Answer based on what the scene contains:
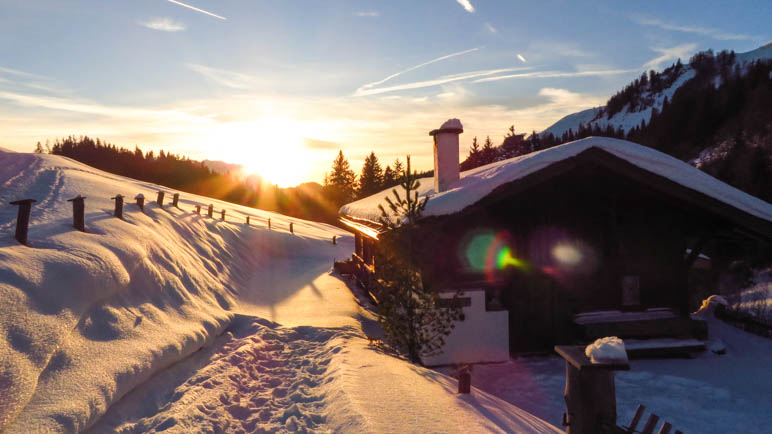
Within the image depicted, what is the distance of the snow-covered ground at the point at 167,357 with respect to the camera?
5.12 meters

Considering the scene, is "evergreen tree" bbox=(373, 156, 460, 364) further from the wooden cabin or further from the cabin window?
the cabin window

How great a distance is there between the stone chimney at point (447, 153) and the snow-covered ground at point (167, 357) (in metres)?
4.44

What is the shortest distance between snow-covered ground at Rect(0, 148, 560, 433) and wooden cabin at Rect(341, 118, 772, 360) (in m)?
3.33

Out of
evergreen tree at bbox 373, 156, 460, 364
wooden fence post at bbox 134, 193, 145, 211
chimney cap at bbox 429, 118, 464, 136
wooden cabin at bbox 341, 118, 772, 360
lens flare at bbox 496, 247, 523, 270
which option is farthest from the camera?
wooden fence post at bbox 134, 193, 145, 211

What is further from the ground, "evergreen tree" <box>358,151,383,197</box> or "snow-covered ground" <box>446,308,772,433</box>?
"evergreen tree" <box>358,151,383,197</box>

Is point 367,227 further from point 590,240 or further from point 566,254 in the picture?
point 590,240

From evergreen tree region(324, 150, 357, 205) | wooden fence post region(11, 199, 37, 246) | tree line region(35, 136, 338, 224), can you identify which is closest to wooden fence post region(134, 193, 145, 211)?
wooden fence post region(11, 199, 37, 246)

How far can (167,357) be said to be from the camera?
7.21 metres

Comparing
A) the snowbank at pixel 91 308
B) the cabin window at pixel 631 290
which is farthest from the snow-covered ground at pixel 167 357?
the cabin window at pixel 631 290

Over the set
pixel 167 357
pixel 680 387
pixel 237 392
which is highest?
pixel 167 357

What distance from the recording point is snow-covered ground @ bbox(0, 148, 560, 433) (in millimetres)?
5125

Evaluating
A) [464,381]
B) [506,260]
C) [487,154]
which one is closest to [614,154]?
[506,260]

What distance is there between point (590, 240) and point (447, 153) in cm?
410

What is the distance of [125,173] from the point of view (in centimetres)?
5453
